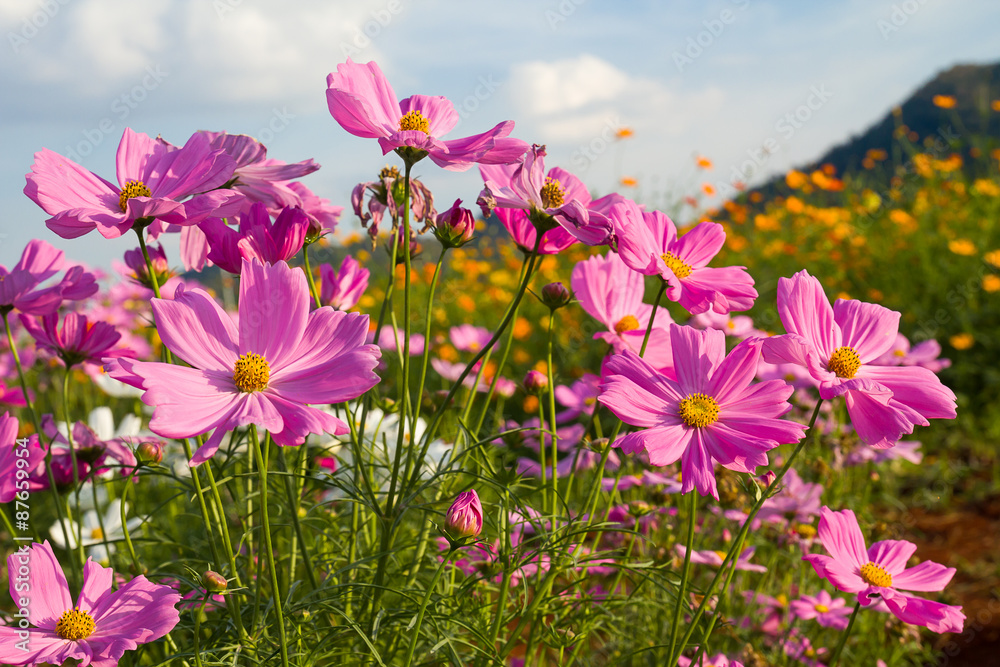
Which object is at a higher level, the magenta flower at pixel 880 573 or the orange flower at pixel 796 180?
the magenta flower at pixel 880 573

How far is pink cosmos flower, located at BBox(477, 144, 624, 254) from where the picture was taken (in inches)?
33.1

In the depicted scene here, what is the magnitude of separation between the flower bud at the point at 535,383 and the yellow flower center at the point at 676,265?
0.30m

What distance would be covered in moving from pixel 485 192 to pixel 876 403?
494 mm

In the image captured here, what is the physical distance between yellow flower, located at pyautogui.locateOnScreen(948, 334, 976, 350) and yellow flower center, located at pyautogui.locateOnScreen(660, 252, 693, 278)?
2.83 m

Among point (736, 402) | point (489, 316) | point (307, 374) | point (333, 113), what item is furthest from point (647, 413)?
point (489, 316)

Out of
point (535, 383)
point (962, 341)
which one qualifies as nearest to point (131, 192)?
point (535, 383)

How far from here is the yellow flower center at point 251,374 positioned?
728mm

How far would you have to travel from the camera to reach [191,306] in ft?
2.44

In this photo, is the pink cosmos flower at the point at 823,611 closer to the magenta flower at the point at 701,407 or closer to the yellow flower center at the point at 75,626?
the magenta flower at the point at 701,407

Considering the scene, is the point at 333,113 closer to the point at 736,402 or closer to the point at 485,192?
the point at 485,192

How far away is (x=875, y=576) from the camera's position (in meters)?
0.95

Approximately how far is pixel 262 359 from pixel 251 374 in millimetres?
28

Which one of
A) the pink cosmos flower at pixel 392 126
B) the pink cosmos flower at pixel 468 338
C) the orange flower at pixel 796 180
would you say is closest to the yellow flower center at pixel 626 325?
the pink cosmos flower at pixel 392 126

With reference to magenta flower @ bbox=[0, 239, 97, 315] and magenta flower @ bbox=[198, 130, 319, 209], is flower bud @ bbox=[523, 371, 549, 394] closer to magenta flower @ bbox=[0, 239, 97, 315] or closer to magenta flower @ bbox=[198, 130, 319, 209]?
magenta flower @ bbox=[198, 130, 319, 209]
